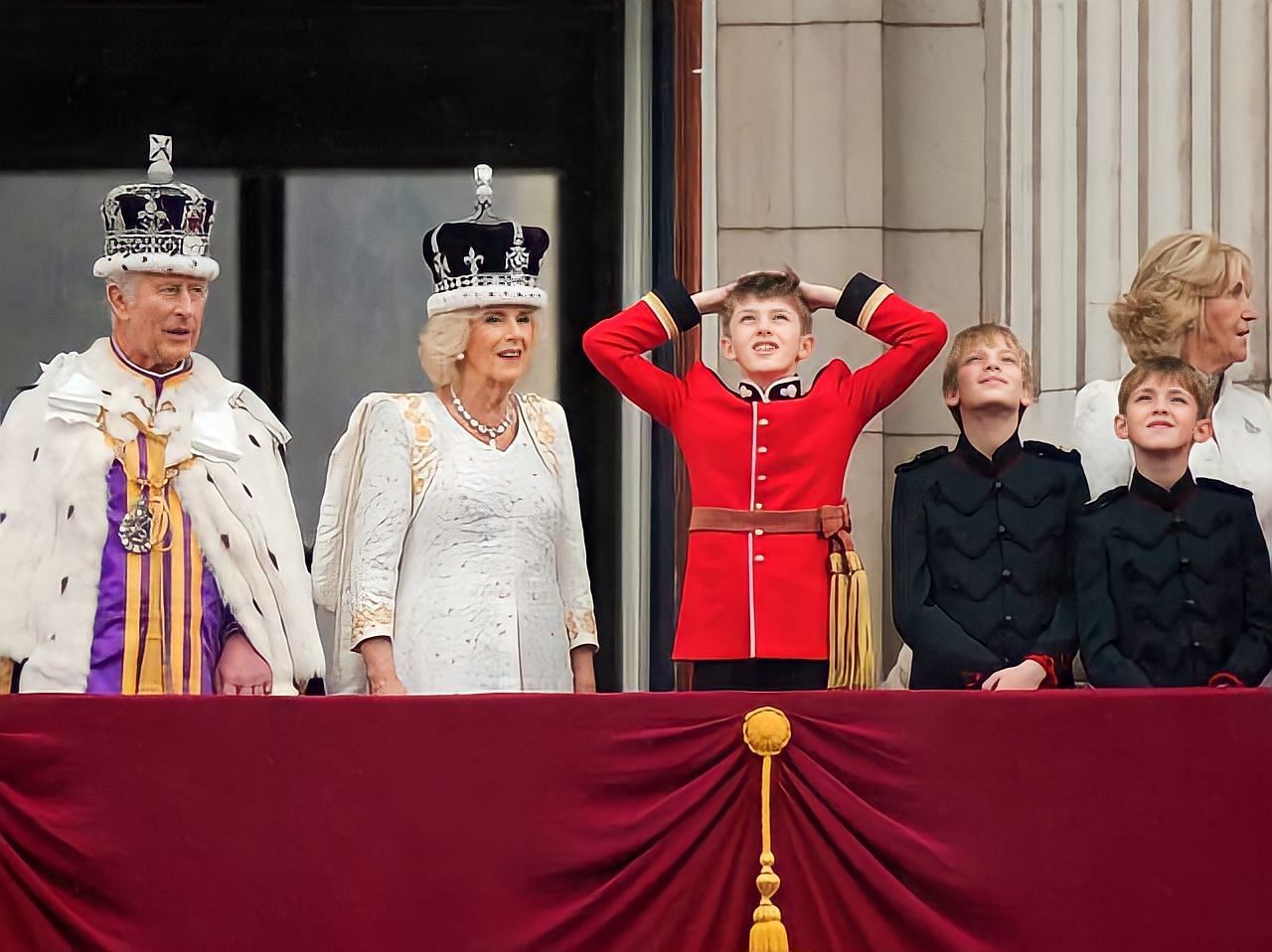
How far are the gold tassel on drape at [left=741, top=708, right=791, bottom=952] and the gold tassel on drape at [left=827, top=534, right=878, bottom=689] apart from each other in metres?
0.37

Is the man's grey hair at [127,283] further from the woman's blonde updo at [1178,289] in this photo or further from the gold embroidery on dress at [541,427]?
the woman's blonde updo at [1178,289]

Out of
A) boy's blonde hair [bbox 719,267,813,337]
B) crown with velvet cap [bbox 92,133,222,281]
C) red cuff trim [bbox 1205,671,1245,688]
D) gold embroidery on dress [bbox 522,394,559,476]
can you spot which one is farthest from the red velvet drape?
crown with velvet cap [bbox 92,133,222,281]

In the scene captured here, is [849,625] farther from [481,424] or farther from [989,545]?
[481,424]

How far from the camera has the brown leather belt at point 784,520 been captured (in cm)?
573

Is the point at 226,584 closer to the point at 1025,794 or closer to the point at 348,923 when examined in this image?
the point at 348,923

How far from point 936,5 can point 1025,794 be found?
265cm

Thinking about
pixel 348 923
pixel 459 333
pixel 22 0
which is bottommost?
pixel 348 923

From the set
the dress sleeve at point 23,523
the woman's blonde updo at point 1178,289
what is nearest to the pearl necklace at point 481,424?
the dress sleeve at point 23,523

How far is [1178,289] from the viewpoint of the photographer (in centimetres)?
608

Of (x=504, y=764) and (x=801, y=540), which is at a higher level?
(x=801, y=540)

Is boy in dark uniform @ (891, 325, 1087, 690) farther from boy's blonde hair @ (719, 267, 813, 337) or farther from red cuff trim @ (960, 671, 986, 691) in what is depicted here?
boy's blonde hair @ (719, 267, 813, 337)

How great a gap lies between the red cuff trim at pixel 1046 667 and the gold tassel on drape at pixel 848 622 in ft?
1.21

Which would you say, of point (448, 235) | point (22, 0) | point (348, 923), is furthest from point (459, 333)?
point (22, 0)

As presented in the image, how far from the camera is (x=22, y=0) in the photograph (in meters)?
6.83
